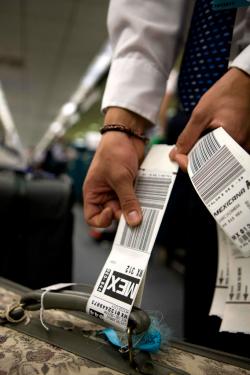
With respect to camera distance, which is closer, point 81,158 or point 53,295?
point 53,295

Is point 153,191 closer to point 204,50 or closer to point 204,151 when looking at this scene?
point 204,151

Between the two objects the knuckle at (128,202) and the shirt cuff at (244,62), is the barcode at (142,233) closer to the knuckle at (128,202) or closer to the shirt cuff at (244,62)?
the knuckle at (128,202)

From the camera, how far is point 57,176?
7.60ft

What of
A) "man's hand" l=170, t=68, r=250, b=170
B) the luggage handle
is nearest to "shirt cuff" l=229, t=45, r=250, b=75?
"man's hand" l=170, t=68, r=250, b=170

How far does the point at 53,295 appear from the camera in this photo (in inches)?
16.7

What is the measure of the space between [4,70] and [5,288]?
6.53 m

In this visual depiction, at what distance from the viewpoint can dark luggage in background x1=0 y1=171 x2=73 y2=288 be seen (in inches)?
45.8

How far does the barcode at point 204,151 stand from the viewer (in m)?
0.41

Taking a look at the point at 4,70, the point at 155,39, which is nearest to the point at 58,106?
the point at 4,70

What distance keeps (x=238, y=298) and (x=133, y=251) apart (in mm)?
157

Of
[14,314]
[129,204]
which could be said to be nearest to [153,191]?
[129,204]

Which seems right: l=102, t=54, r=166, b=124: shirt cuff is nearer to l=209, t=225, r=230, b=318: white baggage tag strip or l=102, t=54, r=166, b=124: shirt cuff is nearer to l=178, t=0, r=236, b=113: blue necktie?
l=178, t=0, r=236, b=113: blue necktie

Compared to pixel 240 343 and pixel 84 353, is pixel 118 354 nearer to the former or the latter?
pixel 84 353

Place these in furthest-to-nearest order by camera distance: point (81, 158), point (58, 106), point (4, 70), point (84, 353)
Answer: point (58, 106) < point (4, 70) < point (81, 158) < point (84, 353)
